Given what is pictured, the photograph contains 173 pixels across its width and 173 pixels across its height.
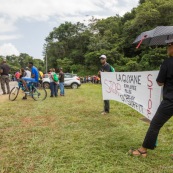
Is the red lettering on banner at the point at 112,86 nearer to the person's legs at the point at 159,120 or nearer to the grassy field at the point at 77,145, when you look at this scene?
the grassy field at the point at 77,145

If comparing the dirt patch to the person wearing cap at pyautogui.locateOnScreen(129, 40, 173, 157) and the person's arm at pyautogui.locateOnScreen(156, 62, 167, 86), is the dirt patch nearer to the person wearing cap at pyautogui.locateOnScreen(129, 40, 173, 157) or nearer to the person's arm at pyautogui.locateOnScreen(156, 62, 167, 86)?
the person wearing cap at pyautogui.locateOnScreen(129, 40, 173, 157)

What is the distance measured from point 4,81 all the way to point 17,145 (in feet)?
31.8

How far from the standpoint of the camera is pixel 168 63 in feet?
11.3

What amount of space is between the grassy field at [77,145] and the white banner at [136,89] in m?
0.64

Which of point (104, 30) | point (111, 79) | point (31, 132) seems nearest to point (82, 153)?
point (31, 132)

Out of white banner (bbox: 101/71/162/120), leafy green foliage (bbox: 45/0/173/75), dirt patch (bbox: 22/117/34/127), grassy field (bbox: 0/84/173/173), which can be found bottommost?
grassy field (bbox: 0/84/173/173)

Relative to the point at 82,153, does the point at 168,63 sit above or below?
above

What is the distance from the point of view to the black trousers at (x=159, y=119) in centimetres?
353

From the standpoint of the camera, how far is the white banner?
13.9 feet

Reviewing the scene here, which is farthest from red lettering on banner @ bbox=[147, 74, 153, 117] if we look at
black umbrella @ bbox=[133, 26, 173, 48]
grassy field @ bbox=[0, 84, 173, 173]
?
black umbrella @ bbox=[133, 26, 173, 48]

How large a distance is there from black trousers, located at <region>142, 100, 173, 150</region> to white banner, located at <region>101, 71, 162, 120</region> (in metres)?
0.49

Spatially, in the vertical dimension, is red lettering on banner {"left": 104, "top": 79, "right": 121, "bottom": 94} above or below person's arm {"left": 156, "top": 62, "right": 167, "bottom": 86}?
below

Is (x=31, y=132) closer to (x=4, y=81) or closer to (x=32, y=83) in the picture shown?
(x=32, y=83)

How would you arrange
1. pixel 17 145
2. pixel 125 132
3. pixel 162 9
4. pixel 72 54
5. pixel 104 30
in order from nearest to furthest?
pixel 17 145
pixel 125 132
pixel 162 9
pixel 104 30
pixel 72 54
